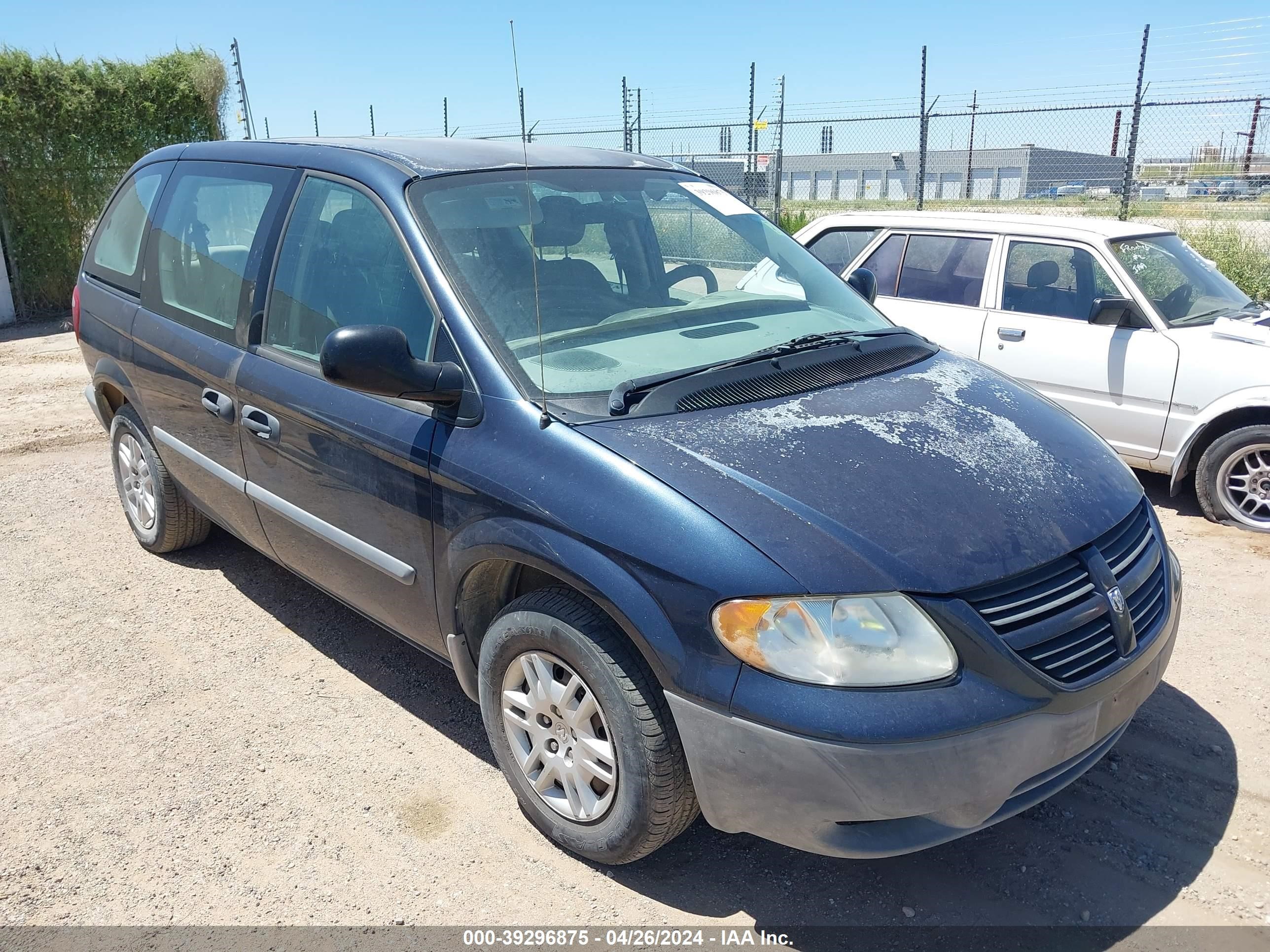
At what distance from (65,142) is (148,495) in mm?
10293

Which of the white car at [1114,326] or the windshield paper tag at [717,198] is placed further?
the white car at [1114,326]

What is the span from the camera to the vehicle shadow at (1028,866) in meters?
2.57

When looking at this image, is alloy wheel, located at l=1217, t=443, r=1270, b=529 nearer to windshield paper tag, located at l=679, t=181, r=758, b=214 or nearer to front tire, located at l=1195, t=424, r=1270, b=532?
front tire, located at l=1195, t=424, r=1270, b=532

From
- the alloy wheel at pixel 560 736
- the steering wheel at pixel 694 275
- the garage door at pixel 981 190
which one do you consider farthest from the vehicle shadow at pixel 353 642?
the garage door at pixel 981 190

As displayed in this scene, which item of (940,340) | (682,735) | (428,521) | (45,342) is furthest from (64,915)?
(45,342)

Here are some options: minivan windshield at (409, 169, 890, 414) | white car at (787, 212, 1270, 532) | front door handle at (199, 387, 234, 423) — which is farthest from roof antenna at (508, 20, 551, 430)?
white car at (787, 212, 1270, 532)

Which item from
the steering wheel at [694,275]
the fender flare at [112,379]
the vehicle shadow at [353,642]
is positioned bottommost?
the vehicle shadow at [353,642]

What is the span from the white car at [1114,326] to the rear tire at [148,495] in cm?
434

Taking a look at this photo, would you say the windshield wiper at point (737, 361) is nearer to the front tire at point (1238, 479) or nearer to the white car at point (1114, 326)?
the white car at point (1114, 326)

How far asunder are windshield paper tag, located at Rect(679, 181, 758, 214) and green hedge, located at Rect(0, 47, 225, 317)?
34.3ft

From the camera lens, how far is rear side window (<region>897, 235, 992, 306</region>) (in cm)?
628

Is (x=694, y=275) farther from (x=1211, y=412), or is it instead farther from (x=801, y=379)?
(x=1211, y=412)

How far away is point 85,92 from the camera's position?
1282 cm

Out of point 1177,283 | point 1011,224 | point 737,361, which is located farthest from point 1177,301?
point 737,361
